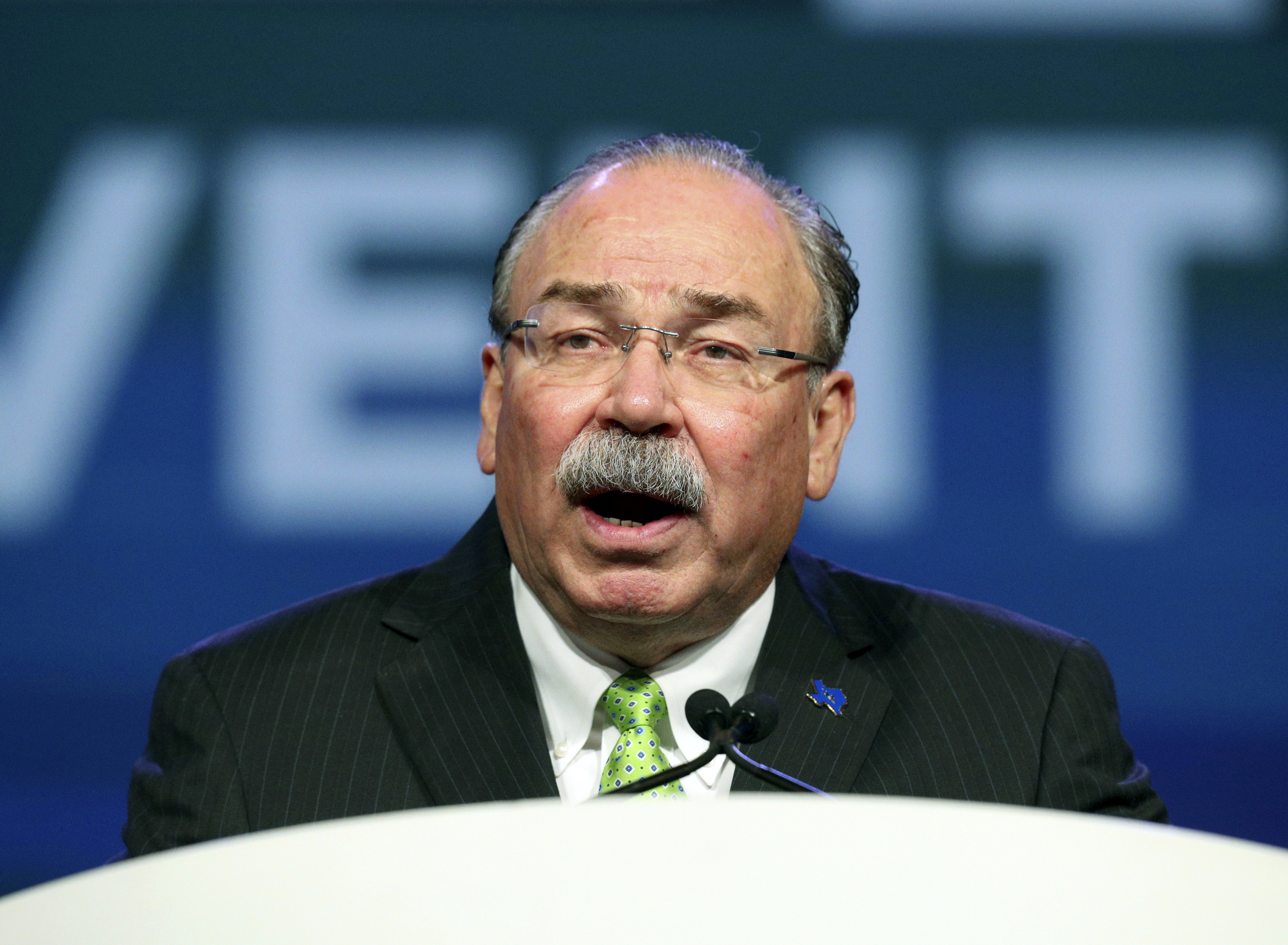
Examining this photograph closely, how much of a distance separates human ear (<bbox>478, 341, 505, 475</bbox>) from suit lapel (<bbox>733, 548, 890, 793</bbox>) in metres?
0.44

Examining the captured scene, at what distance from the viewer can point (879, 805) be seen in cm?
78

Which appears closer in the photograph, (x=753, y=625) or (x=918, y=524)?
(x=753, y=625)

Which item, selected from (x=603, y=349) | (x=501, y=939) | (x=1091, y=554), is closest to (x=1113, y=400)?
(x=1091, y=554)

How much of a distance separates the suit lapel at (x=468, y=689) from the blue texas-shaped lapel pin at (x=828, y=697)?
0.35 m

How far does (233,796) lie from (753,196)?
1.01 m

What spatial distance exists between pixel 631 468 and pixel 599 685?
0.30 m

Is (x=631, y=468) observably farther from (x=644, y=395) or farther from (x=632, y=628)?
(x=632, y=628)

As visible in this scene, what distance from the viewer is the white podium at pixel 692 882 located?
68cm

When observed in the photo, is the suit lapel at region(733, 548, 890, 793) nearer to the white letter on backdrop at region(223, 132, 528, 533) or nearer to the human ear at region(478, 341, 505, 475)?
the human ear at region(478, 341, 505, 475)

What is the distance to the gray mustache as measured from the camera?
5.36 feet

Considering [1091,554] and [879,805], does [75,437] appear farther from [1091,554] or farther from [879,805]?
[879,805]

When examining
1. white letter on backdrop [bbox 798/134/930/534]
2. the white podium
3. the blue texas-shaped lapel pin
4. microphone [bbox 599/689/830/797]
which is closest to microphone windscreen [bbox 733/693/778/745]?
microphone [bbox 599/689/830/797]

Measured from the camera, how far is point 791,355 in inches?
71.3

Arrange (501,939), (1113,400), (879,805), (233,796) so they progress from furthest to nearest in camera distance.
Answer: (1113,400) → (233,796) → (879,805) → (501,939)
